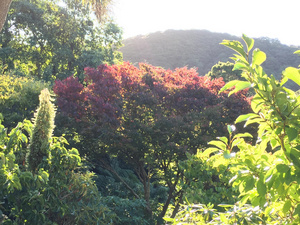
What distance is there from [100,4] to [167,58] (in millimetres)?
42746

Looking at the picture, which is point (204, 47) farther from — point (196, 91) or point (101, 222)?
point (101, 222)

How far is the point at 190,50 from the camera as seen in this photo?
168 feet

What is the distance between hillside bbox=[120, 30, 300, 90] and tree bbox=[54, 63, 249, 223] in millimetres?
32254

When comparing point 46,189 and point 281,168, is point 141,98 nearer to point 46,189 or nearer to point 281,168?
point 46,189

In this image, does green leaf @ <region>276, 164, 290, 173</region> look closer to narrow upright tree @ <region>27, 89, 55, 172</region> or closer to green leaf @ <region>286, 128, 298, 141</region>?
green leaf @ <region>286, 128, 298, 141</region>

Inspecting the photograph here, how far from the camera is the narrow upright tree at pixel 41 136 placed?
4.55m

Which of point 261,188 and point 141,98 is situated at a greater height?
point 141,98

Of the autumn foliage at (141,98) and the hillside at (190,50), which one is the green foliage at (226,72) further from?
the hillside at (190,50)

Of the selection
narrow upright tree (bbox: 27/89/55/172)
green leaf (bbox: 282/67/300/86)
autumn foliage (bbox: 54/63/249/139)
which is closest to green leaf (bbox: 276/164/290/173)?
green leaf (bbox: 282/67/300/86)

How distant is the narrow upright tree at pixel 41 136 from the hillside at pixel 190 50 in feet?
122

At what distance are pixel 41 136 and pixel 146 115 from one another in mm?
4157

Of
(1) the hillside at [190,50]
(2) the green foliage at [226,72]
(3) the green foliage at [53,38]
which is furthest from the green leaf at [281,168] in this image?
(1) the hillside at [190,50]

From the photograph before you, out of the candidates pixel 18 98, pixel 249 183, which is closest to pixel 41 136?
pixel 249 183

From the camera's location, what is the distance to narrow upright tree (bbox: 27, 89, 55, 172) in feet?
14.9
